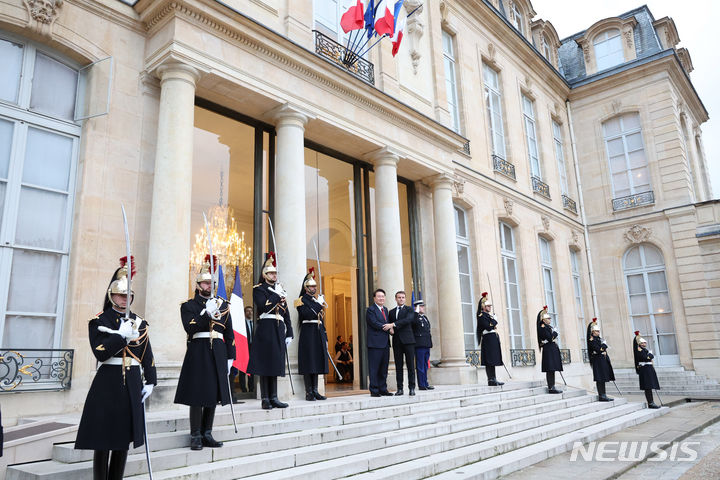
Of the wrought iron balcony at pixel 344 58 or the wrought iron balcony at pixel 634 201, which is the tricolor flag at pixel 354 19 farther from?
the wrought iron balcony at pixel 634 201

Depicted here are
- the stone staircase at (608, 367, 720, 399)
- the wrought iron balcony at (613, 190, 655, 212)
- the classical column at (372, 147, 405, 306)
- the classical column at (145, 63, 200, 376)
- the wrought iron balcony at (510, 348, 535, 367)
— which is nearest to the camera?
the classical column at (145, 63, 200, 376)

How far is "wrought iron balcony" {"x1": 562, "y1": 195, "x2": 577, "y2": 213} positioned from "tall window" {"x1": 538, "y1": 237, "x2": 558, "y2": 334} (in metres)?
1.98

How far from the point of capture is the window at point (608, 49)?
1777 centimetres

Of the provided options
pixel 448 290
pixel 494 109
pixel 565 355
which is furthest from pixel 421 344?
pixel 494 109

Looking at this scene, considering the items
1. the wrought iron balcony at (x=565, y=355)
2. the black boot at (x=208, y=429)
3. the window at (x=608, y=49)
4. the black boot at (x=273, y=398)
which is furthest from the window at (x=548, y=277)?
the black boot at (x=208, y=429)

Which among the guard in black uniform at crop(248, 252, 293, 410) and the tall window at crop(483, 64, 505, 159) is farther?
the tall window at crop(483, 64, 505, 159)

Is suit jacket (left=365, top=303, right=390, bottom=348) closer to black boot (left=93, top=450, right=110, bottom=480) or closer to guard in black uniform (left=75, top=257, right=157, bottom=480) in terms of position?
guard in black uniform (left=75, top=257, right=157, bottom=480)

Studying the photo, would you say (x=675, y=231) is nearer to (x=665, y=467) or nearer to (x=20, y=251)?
(x=665, y=467)

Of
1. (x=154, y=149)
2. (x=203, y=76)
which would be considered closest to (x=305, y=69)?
(x=203, y=76)

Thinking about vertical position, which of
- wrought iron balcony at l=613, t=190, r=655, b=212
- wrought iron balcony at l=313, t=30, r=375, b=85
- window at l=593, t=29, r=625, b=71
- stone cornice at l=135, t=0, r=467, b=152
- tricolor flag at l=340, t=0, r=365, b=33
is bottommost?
stone cornice at l=135, t=0, r=467, b=152

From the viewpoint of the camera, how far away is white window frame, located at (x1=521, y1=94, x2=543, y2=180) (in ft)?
50.6

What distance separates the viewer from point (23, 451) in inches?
150

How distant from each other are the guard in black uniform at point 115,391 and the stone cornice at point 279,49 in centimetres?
420

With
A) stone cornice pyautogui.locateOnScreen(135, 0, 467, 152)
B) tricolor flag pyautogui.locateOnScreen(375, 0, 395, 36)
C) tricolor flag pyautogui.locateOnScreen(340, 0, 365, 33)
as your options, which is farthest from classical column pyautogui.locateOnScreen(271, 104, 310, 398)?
tricolor flag pyautogui.locateOnScreen(375, 0, 395, 36)
